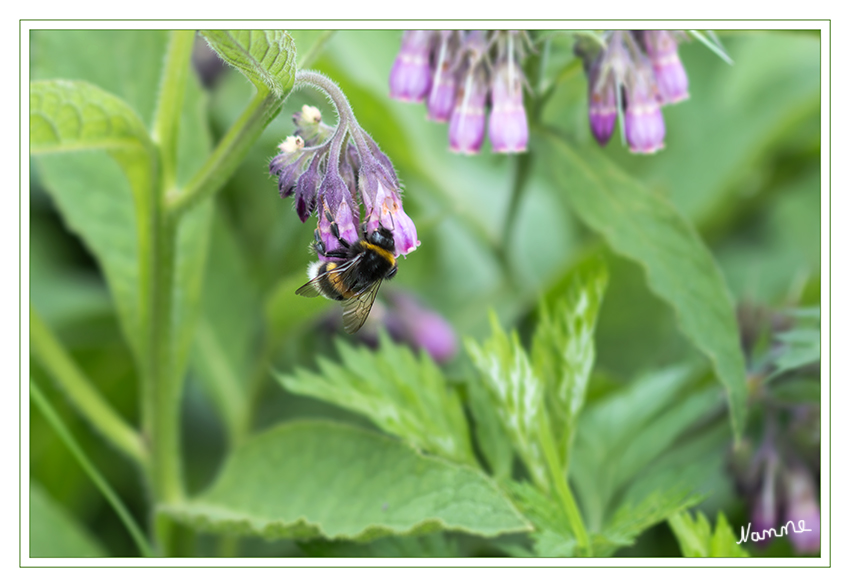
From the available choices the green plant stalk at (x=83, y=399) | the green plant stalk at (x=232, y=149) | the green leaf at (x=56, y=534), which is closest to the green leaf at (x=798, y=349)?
the green plant stalk at (x=232, y=149)

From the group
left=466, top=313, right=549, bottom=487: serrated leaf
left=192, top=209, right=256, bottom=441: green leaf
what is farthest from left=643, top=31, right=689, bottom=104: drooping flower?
left=192, top=209, right=256, bottom=441: green leaf

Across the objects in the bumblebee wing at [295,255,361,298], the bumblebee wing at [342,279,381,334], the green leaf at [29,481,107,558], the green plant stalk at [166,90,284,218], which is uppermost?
the green plant stalk at [166,90,284,218]

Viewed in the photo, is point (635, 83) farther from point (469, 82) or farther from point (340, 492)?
point (340, 492)

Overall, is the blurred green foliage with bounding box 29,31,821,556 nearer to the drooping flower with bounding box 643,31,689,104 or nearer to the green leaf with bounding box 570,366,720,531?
the green leaf with bounding box 570,366,720,531
